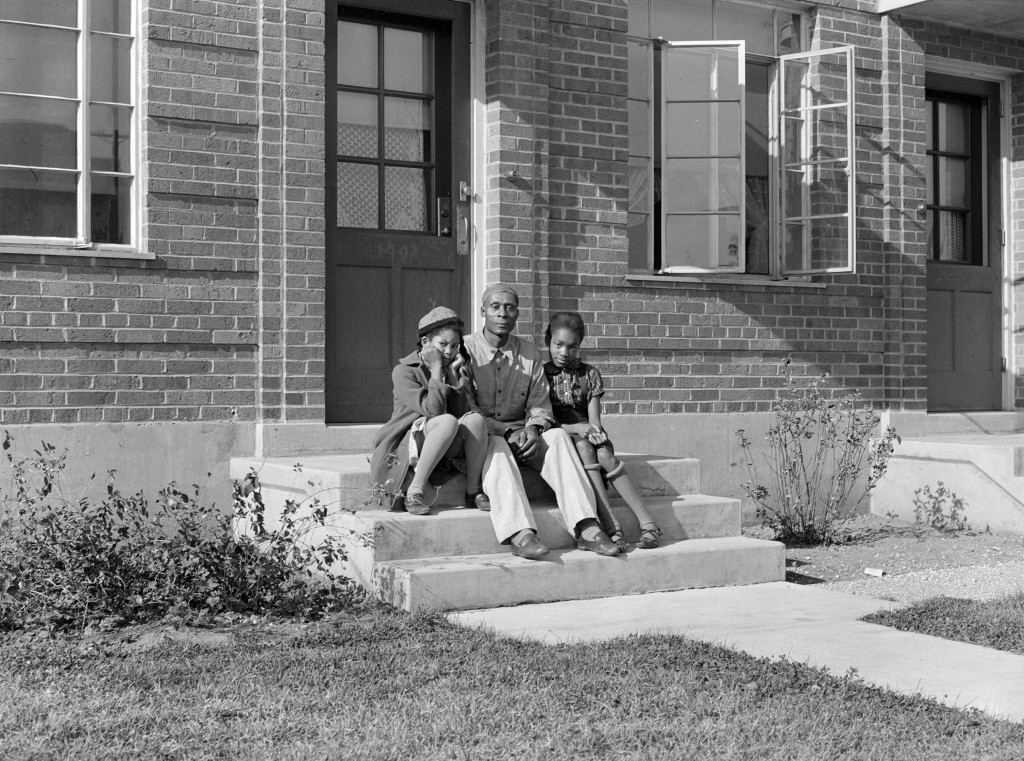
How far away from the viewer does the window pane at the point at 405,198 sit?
27.5ft

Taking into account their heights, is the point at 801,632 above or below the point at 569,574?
below

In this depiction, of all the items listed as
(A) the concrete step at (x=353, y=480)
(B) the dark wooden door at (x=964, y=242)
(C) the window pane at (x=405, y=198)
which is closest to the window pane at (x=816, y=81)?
(B) the dark wooden door at (x=964, y=242)

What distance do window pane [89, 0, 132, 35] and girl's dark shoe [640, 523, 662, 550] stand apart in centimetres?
429

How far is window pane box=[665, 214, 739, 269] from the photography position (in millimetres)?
9195

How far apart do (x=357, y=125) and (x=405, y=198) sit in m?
0.58

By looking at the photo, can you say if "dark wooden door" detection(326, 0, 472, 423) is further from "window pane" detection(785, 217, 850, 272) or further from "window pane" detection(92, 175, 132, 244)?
"window pane" detection(785, 217, 850, 272)

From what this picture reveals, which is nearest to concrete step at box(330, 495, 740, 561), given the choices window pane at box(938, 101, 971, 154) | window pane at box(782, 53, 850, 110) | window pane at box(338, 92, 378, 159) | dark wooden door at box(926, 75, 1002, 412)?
window pane at box(338, 92, 378, 159)

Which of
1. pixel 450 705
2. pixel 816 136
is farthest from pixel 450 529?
pixel 816 136

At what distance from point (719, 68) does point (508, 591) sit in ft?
15.6

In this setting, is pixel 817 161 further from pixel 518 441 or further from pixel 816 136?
pixel 518 441

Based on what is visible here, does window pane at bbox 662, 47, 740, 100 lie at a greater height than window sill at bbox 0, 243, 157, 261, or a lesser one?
greater

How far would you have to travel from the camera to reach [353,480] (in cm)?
645

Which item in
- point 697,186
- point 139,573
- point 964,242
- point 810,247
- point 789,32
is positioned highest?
point 789,32

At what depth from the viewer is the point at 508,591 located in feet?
19.7
